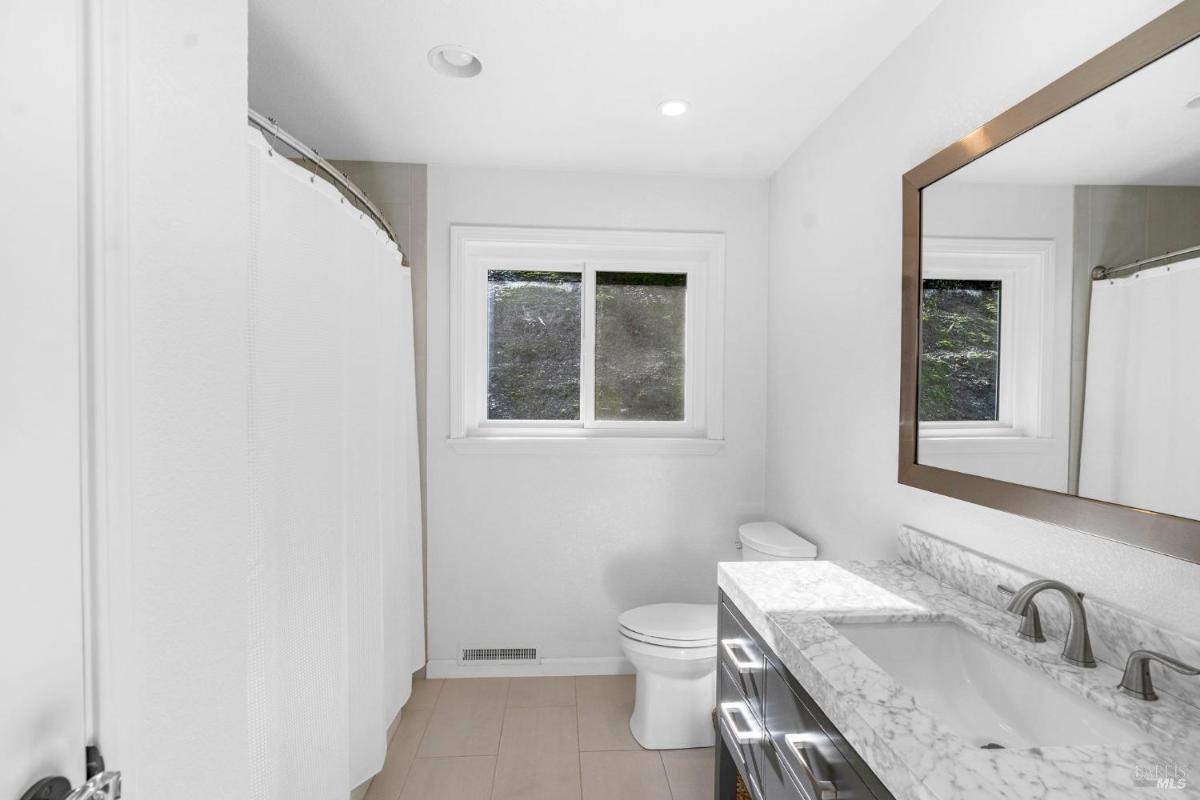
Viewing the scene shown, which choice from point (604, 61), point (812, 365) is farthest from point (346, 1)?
point (812, 365)

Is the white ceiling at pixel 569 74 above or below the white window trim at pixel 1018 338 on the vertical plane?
above

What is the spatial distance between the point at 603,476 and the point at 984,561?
5.14ft

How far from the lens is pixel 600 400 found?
2668mm

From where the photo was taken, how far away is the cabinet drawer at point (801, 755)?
89 centimetres

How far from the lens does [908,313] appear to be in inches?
59.1

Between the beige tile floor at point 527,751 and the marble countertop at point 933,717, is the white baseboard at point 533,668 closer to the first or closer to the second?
the beige tile floor at point 527,751

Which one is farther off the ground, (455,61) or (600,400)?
(455,61)

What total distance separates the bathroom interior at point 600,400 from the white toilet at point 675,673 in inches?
0.7

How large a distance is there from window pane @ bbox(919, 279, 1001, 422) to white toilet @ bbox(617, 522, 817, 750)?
877 mm

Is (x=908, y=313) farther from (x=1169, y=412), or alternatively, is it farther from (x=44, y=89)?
(x=44, y=89)

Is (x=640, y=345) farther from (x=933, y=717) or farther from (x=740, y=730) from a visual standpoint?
(x=933, y=717)

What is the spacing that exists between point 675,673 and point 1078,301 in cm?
169

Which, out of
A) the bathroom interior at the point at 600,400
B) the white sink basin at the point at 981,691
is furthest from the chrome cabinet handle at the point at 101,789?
the white sink basin at the point at 981,691

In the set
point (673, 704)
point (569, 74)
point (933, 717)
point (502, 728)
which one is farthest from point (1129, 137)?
point (502, 728)
